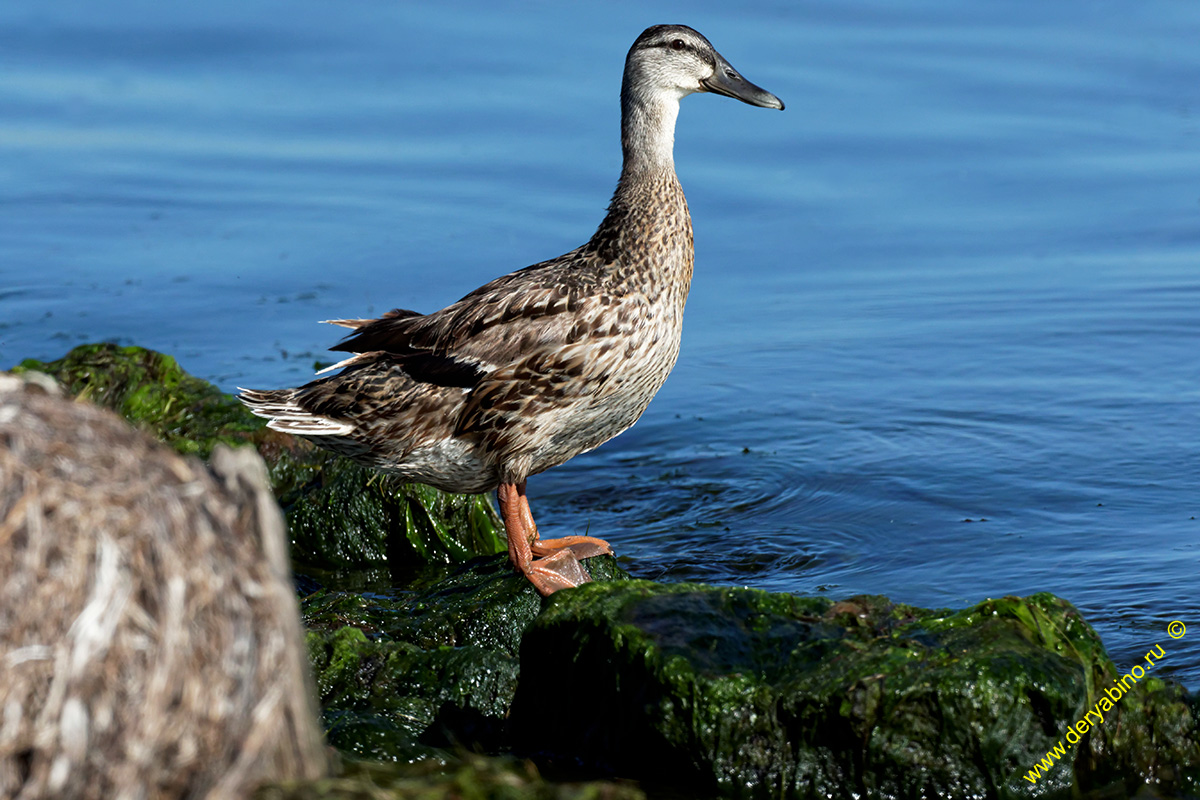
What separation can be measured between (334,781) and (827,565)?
4.53 m

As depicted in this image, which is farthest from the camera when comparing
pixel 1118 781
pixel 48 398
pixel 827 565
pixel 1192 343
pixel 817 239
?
pixel 817 239

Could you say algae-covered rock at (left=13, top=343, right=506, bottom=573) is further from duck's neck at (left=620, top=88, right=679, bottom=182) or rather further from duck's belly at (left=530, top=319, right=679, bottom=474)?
duck's neck at (left=620, top=88, right=679, bottom=182)

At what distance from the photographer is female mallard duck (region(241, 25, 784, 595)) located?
21.9 feet

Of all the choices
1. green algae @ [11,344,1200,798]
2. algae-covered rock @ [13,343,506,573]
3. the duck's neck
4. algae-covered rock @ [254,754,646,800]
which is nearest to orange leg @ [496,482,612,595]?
green algae @ [11,344,1200,798]

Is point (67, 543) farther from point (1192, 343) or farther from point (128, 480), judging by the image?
point (1192, 343)

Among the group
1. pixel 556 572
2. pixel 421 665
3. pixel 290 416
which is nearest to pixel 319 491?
pixel 290 416

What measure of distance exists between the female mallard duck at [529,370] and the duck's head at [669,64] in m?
0.11

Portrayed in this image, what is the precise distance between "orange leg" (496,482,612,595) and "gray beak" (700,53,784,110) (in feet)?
7.42

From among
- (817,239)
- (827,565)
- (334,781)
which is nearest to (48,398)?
(334,781)

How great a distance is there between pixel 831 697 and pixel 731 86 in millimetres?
3735

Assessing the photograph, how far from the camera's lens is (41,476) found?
3.26 meters

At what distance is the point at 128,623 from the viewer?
3.24 meters

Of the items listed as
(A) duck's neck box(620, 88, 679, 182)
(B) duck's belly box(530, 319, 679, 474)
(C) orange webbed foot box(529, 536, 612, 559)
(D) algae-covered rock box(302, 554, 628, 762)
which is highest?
(A) duck's neck box(620, 88, 679, 182)

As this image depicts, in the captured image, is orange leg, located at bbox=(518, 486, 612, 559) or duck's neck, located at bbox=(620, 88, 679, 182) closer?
orange leg, located at bbox=(518, 486, 612, 559)
